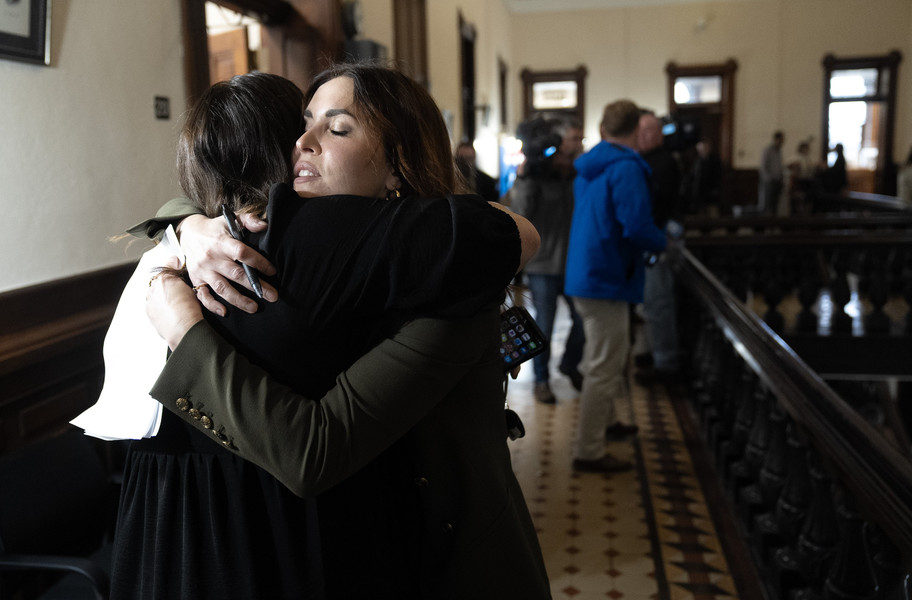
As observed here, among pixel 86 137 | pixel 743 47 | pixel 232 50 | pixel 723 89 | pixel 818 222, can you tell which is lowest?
pixel 818 222

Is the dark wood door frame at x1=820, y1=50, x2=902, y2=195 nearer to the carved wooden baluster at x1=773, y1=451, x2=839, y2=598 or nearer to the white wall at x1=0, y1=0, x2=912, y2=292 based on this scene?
the white wall at x1=0, y1=0, x2=912, y2=292

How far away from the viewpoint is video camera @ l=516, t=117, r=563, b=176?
4961mm

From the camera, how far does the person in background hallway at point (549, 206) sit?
5.11 meters

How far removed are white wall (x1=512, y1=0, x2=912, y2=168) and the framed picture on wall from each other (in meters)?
16.2

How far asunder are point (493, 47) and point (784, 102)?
7.27 m

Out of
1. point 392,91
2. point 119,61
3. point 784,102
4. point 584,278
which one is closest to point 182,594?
point 392,91

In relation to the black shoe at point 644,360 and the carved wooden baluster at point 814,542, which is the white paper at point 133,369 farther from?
the black shoe at point 644,360

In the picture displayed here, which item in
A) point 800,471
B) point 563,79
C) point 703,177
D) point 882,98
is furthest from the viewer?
point 563,79

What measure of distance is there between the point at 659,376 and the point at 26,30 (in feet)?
14.5

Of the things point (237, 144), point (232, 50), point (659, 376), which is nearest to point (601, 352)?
point (659, 376)

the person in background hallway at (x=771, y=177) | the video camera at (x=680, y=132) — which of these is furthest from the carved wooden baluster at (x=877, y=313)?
the person in background hallway at (x=771, y=177)

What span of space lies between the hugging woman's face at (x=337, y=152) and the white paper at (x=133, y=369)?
0.23 m

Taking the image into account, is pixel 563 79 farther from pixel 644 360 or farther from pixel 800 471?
pixel 800 471

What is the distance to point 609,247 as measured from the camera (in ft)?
12.6
